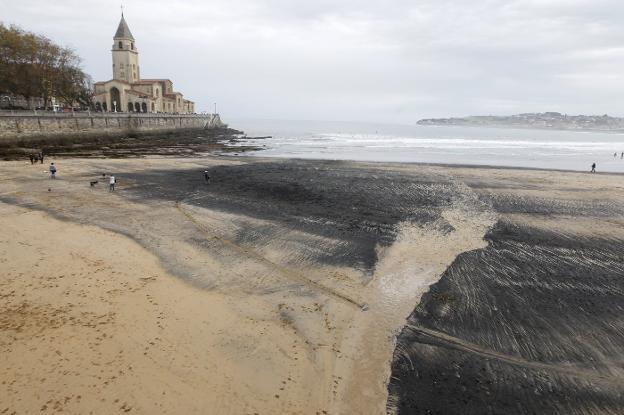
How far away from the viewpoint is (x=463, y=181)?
28.6m

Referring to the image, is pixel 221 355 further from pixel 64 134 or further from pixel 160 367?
pixel 64 134

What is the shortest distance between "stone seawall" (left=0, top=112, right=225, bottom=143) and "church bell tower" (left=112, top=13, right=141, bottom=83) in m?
16.8

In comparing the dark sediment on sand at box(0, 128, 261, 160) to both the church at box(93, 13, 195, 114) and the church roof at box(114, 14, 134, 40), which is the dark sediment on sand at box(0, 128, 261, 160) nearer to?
the church at box(93, 13, 195, 114)

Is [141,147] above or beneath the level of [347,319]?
above

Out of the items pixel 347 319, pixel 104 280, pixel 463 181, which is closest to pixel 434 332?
pixel 347 319

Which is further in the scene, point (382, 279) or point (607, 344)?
point (382, 279)

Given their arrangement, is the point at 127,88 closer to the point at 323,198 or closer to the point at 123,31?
the point at 123,31

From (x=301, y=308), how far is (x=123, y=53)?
8334cm

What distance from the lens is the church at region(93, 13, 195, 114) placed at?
224 feet

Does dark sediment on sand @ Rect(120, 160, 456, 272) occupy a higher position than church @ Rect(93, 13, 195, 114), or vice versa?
church @ Rect(93, 13, 195, 114)

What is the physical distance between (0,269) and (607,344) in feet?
49.9

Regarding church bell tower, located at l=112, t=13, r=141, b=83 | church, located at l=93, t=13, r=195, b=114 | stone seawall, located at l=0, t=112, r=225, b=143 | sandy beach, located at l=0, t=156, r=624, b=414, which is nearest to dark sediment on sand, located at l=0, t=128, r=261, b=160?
stone seawall, located at l=0, t=112, r=225, b=143

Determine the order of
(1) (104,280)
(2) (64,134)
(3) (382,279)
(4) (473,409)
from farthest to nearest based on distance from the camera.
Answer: (2) (64,134), (3) (382,279), (1) (104,280), (4) (473,409)

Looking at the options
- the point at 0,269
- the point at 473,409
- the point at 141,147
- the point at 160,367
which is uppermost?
the point at 141,147
